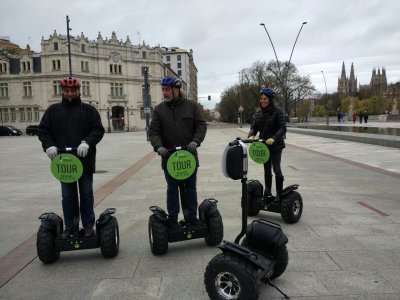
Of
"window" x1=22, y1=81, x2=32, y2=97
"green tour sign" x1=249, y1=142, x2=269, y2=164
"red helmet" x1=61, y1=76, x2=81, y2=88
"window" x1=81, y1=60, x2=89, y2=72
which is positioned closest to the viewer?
"red helmet" x1=61, y1=76, x2=81, y2=88

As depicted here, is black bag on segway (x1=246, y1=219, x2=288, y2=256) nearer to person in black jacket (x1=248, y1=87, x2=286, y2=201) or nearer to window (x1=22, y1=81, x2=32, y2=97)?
person in black jacket (x1=248, y1=87, x2=286, y2=201)

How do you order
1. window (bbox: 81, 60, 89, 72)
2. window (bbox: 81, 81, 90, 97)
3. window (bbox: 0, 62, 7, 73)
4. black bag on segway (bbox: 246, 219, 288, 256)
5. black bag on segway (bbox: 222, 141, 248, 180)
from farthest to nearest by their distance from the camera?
window (bbox: 0, 62, 7, 73)
window (bbox: 81, 60, 89, 72)
window (bbox: 81, 81, 90, 97)
black bag on segway (bbox: 222, 141, 248, 180)
black bag on segway (bbox: 246, 219, 288, 256)

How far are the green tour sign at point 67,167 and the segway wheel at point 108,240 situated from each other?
65cm

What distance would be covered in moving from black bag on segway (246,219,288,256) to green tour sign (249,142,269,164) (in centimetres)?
217

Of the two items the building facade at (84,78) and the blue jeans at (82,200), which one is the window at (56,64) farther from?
the blue jeans at (82,200)

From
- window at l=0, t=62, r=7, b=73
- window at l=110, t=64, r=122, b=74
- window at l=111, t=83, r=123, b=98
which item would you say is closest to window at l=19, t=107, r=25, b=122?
window at l=0, t=62, r=7, b=73

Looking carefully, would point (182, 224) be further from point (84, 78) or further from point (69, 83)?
point (84, 78)

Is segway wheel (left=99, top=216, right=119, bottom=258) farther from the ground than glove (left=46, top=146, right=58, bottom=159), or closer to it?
closer to it

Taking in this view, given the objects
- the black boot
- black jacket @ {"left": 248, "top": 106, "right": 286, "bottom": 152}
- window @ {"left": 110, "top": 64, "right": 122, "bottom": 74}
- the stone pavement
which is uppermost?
window @ {"left": 110, "top": 64, "right": 122, "bottom": 74}

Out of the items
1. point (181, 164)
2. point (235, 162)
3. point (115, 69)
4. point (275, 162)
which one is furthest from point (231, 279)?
point (115, 69)

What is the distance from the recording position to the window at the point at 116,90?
71069 mm

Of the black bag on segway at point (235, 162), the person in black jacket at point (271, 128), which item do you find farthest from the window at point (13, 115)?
the black bag on segway at point (235, 162)

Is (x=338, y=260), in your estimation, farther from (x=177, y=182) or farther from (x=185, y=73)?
(x=185, y=73)

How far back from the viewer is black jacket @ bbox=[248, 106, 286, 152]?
561cm
